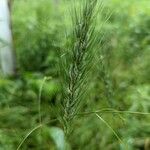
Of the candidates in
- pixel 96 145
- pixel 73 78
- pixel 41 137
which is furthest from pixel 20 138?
pixel 73 78

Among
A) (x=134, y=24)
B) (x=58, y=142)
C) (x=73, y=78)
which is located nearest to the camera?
(x=73, y=78)

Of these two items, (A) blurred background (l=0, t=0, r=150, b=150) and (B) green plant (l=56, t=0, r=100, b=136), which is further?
(A) blurred background (l=0, t=0, r=150, b=150)

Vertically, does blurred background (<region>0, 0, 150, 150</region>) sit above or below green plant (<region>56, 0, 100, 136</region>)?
below

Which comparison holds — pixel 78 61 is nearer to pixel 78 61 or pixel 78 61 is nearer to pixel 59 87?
pixel 78 61

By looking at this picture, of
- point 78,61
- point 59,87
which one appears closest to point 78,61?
point 78,61

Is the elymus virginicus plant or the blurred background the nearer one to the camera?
the elymus virginicus plant

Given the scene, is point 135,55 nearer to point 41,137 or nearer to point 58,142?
point 41,137
